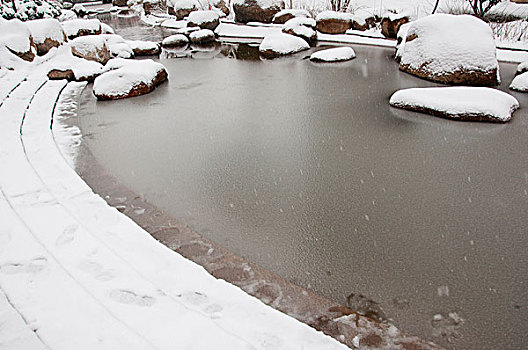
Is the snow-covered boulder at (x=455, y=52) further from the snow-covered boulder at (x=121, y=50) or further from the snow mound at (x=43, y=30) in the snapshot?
the snow mound at (x=43, y=30)

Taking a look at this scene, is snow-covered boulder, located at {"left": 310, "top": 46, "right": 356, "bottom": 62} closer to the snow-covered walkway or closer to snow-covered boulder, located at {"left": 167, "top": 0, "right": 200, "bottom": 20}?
the snow-covered walkway

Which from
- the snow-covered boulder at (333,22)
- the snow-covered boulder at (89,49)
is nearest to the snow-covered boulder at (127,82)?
the snow-covered boulder at (89,49)

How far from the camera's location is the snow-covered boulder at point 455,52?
668cm

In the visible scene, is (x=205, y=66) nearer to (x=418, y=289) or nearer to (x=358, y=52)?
(x=358, y=52)

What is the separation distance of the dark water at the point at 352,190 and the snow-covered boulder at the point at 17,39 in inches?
137

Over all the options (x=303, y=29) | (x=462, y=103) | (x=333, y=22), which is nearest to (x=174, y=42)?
(x=303, y=29)

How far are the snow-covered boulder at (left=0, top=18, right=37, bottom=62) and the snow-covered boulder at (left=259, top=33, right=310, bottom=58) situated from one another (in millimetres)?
5512

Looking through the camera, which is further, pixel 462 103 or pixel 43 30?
pixel 43 30

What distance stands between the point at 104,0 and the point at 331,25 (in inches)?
1049

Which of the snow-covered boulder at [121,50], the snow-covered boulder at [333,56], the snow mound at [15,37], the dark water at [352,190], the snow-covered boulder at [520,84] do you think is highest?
the snow mound at [15,37]

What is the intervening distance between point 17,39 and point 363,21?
1001cm

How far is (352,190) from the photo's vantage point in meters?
3.57

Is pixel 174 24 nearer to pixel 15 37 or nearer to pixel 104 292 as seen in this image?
pixel 15 37

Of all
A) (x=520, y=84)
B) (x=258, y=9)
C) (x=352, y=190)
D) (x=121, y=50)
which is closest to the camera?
(x=352, y=190)
